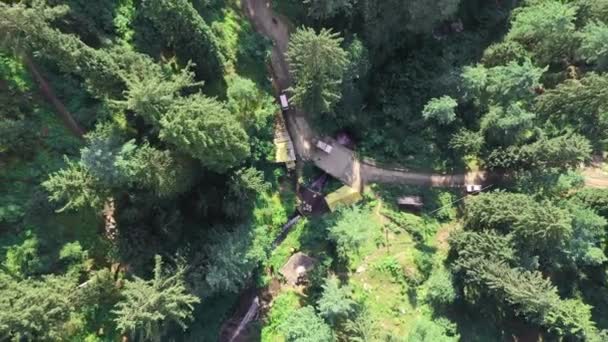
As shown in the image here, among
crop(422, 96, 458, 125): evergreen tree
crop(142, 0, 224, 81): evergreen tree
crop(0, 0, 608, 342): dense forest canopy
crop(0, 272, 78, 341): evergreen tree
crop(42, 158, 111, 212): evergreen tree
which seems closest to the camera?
crop(0, 272, 78, 341): evergreen tree

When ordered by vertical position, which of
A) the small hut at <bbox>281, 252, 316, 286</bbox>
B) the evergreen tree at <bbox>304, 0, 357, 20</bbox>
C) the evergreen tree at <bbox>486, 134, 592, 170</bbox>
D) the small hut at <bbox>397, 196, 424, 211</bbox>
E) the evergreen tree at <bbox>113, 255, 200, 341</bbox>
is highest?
the evergreen tree at <bbox>304, 0, 357, 20</bbox>

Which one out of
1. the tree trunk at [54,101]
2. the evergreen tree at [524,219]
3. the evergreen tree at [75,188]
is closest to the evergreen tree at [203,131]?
the evergreen tree at [75,188]

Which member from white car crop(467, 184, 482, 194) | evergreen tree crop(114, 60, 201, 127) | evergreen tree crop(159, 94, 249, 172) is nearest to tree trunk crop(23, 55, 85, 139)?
evergreen tree crop(114, 60, 201, 127)

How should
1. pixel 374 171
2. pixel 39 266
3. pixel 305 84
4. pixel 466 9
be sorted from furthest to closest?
pixel 466 9 → pixel 374 171 → pixel 305 84 → pixel 39 266

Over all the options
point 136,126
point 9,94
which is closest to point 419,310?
point 136,126

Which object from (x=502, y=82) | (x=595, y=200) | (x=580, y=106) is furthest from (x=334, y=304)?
(x=580, y=106)

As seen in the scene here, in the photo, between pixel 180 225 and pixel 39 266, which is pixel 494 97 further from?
pixel 39 266

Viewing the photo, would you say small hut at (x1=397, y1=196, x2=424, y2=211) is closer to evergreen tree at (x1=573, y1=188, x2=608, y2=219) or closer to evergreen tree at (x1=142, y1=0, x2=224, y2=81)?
evergreen tree at (x1=573, y1=188, x2=608, y2=219)
